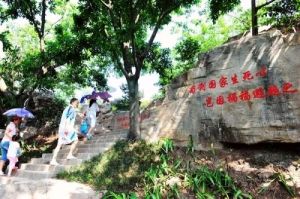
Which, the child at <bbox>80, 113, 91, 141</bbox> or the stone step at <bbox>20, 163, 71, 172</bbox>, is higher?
the child at <bbox>80, 113, 91, 141</bbox>

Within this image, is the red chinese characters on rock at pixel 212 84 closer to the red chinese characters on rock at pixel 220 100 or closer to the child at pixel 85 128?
the red chinese characters on rock at pixel 220 100

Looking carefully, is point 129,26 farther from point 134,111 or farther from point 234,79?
point 234,79

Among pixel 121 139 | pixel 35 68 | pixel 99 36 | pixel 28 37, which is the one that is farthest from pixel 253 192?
pixel 28 37

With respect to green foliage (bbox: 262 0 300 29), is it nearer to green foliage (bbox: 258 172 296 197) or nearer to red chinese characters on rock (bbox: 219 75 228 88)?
red chinese characters on rock (bbox: 219 75 228 88)

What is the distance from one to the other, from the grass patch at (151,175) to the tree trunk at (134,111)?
0.40 meters

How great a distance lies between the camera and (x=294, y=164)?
744 cm

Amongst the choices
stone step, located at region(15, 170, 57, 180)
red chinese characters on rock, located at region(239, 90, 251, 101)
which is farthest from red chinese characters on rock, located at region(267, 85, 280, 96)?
stone step, located at region(15, 170, 57, 180)

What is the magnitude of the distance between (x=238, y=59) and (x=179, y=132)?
2498mm

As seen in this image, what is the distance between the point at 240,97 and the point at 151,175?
281 centimetres

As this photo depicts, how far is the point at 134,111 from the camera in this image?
10.3 metres

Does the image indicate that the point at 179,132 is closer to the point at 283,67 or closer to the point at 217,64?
the point at 217,64

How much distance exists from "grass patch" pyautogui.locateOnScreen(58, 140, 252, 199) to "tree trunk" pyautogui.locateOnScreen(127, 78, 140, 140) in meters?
0.40

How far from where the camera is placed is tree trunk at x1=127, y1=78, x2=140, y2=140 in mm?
10116

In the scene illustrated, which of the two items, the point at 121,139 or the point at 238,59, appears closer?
the point at 238,59
